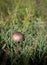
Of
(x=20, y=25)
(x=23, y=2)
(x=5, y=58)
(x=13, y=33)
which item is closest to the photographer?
(x=5, y=58)

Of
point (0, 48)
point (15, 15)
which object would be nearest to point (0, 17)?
point (15, 15)

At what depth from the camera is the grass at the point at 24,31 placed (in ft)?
11.2

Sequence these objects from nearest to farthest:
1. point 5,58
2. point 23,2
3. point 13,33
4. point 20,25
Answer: point 5,58 → point 13,33 → point 20,25 → point 23,2

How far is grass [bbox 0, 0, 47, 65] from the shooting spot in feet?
11.2

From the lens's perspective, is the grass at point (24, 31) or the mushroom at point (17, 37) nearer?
the grass at point (24, 31)

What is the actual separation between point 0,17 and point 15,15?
0.24 m

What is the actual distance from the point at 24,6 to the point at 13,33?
27.1 inches

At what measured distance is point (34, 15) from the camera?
14.0 ft

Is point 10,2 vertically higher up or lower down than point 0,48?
higher up

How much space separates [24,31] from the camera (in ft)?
13.2

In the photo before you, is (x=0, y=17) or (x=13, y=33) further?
(x=0, y=17)

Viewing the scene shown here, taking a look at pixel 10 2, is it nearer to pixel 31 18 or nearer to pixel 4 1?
pixel 4 1

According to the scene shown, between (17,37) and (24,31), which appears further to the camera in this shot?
(24,31)

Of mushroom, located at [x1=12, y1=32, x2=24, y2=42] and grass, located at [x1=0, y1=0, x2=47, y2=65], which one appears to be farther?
mushroom, located at [x1=12, y1=32, x2=24, y2=42]
